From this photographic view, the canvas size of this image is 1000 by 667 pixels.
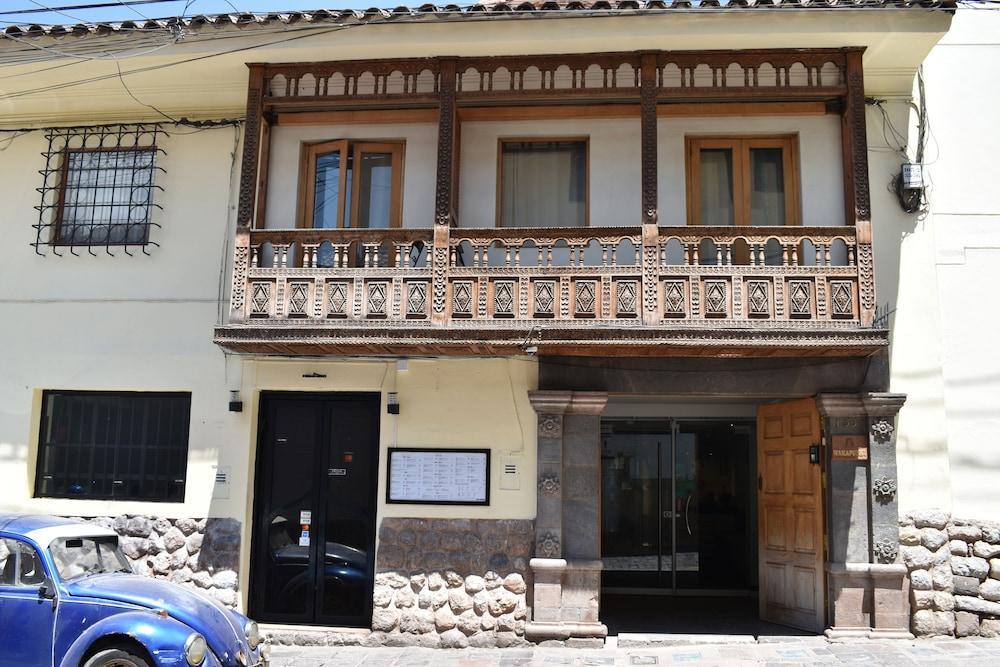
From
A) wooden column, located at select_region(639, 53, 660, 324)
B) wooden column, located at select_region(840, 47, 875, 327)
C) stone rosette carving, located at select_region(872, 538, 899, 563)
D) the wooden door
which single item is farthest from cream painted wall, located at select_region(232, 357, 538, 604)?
stone rosette carving, located at select_region(872, 538, 899, 563)

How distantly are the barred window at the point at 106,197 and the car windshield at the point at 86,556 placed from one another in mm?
4217

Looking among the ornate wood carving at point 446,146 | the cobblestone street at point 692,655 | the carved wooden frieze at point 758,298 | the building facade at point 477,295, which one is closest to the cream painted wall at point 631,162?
the building facade at point 477,295

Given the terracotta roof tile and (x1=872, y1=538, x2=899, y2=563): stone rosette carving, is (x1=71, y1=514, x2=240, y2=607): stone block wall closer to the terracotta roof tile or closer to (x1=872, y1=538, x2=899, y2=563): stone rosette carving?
the terracotta roof tile

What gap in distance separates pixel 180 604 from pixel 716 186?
687cm

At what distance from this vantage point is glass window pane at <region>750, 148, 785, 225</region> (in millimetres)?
9633

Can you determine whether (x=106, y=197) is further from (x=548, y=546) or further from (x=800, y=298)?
(x=800, y=298)

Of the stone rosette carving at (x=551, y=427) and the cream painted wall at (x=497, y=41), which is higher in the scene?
the cream painted wall at (x=497, y=41)

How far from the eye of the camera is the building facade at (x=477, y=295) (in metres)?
8.59

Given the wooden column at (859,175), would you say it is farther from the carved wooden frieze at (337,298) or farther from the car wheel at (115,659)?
the car wheel at (115,659)

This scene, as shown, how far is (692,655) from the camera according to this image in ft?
28.4

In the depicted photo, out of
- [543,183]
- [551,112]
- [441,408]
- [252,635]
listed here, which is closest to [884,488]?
[441,408]

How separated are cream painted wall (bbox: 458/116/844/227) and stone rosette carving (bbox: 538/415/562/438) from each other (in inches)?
87.6

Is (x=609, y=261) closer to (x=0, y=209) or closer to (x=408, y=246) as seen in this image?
(x=408, y=246)

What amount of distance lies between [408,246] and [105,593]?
4201mm
